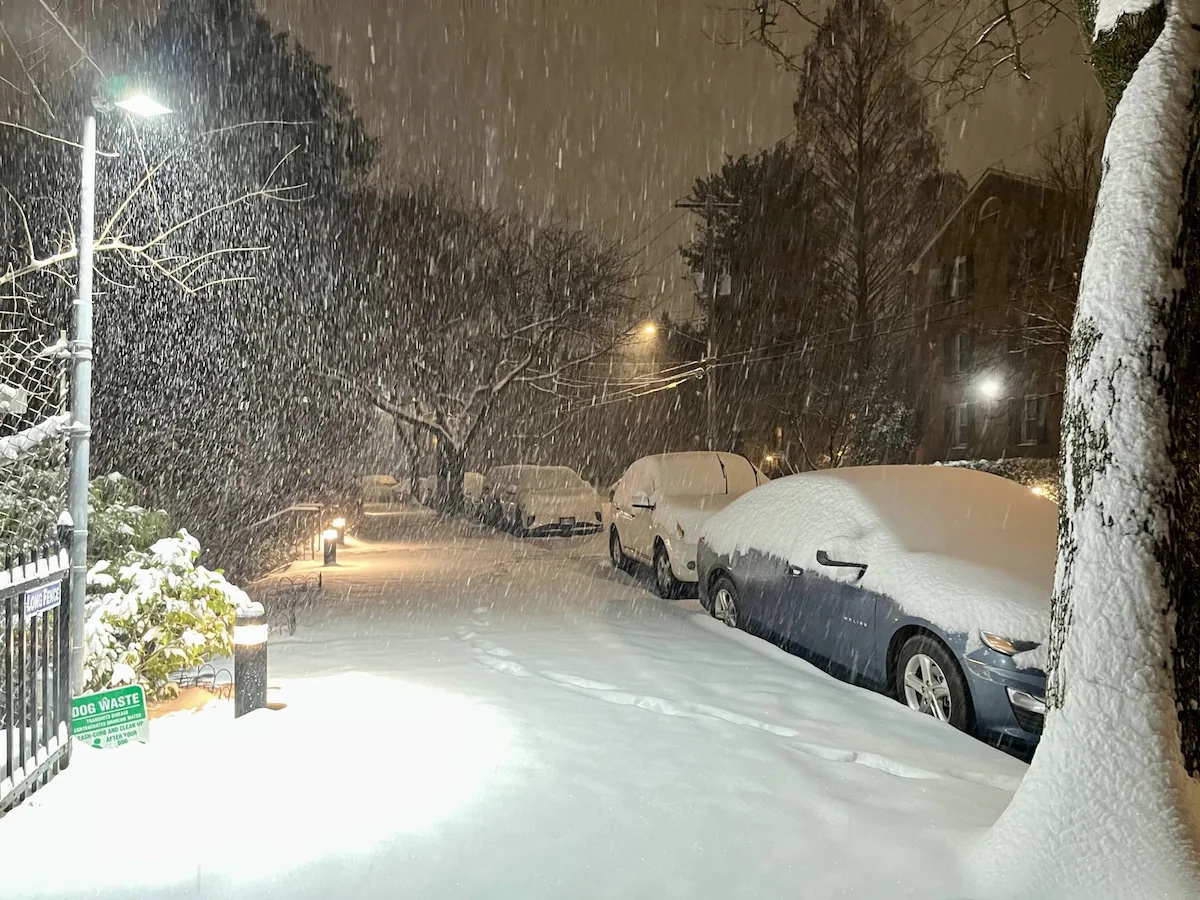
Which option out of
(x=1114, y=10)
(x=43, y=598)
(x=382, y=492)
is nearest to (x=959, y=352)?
(x=382, y=492)

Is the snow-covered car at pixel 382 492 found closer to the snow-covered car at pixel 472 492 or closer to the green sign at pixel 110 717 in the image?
the snow-covered car at pixel 472 492

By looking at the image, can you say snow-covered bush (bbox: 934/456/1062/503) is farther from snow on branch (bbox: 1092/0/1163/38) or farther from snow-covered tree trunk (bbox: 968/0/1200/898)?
snow-covered tree trunk (bbox: 968/0/1200/898)

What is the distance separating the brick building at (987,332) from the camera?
24703 mm

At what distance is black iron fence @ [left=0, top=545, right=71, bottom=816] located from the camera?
393 centimetres

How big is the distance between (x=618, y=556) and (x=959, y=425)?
728 inches

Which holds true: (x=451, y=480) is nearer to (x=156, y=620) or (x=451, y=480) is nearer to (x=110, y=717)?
(x=156, y=620)

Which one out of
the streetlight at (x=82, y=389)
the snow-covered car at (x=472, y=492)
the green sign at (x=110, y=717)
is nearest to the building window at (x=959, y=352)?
the snow-covered car at (x=472, y=492)

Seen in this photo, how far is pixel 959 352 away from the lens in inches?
1119

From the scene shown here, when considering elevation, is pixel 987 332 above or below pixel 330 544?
above

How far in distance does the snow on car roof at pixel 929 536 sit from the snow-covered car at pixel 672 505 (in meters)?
2.18

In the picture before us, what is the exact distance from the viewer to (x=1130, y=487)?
3.43m

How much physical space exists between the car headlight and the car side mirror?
1.23m

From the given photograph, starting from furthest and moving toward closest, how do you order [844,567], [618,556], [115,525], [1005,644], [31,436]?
[618,556], [115,525], [844,567], [31,436], [1005,644]

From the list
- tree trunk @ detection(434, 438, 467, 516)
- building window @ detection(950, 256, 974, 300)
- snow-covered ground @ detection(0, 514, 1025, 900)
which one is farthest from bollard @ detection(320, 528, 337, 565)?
building window @ detection(950, 256, 974, 300)
